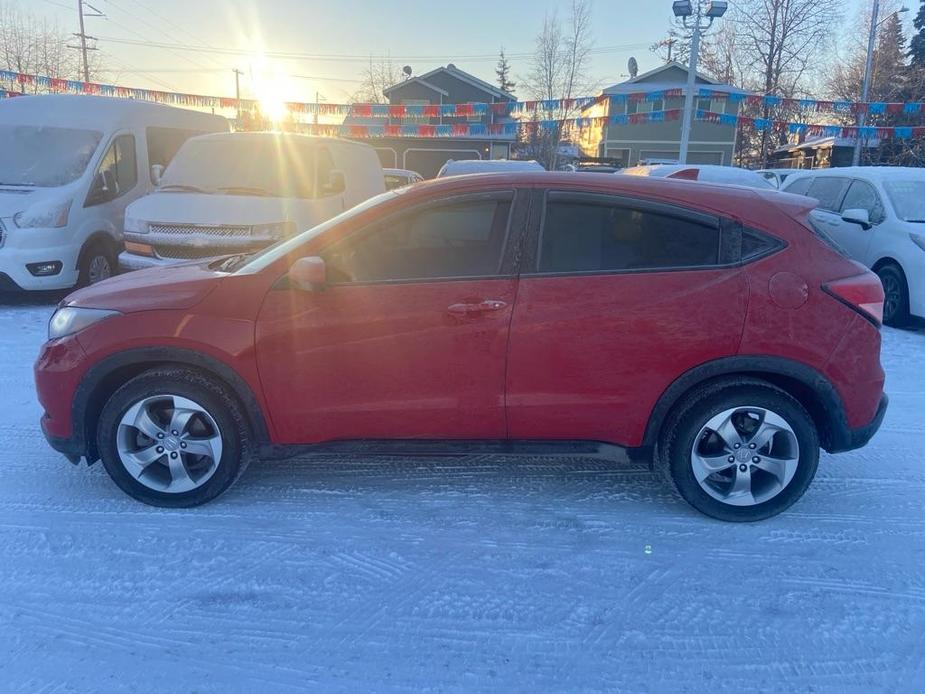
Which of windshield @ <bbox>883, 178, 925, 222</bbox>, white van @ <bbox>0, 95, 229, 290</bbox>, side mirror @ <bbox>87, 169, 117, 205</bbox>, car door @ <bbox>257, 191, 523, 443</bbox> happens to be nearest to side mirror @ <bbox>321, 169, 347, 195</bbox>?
white van @ <bbox>0, 95, 229, 290</bbox>

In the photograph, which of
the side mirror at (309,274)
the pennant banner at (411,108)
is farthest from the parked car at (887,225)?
the pennant banner at (411,108)

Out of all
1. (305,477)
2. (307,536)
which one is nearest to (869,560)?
(307,536)

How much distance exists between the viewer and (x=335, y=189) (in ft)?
27.7

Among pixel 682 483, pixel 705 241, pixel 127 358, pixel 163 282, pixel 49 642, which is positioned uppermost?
pixel 705 241

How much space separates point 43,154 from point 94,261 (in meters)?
1.43

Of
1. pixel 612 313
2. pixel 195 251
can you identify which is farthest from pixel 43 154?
pixel 612 313

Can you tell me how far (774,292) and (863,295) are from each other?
44 centimetres

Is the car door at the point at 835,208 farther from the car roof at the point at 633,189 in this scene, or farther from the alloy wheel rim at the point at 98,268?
the alloy wheel rim at the point at 98,268

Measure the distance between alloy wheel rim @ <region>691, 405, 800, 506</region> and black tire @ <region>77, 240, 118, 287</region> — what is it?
26.0 feet

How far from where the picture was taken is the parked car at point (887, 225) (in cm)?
796

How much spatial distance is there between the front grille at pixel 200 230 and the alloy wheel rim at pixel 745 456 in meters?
5.51

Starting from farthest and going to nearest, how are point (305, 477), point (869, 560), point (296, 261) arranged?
point (305, 477), point (296, 261), point (869, 560)

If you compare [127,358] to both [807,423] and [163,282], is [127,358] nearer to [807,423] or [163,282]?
[163,282]

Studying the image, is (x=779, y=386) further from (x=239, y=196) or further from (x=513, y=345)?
(x=239, y=196)
